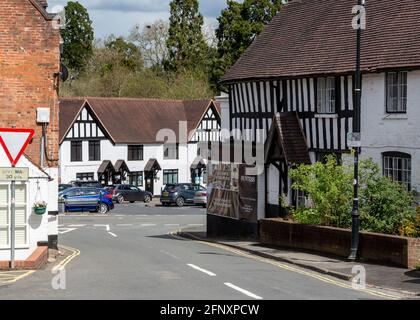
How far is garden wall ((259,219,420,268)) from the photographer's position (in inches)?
872

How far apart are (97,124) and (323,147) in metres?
44.6

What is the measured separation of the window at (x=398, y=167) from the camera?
26922 millimetres

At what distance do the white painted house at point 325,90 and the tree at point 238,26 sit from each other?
49626 millimetres

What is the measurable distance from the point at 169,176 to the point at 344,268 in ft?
184

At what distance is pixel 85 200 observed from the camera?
57750mm

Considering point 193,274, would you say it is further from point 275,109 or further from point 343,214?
point 275,109

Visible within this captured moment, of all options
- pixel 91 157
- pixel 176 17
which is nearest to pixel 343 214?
pixel 91 157

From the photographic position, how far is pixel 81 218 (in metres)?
53.2

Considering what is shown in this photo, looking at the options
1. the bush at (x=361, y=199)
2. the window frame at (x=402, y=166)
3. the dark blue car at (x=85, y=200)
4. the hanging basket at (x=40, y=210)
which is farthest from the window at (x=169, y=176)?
the hanging basket at (x=40, y=210)

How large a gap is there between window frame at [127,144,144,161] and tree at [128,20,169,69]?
31295 millimetres

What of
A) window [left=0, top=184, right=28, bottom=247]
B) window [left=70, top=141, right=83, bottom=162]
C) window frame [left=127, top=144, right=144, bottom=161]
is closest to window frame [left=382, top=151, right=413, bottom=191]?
window [left=0, top=184, right=28, bottom=247]

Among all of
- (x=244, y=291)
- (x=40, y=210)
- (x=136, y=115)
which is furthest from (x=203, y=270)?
(x=136, y=115)

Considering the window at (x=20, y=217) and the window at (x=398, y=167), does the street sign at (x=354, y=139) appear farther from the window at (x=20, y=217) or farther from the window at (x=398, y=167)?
the window at (x=20, y=217)

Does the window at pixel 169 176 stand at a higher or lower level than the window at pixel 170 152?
lower
